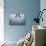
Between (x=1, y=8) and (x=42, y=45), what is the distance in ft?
9.31

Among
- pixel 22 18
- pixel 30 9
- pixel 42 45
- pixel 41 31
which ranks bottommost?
pixel 42 45

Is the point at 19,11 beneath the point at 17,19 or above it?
above

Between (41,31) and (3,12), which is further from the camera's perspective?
(3,12)

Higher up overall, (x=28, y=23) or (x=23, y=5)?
(x=23, y=5)

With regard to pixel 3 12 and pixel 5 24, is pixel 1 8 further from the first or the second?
pixel 5 24

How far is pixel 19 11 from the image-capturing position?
15.9 feet

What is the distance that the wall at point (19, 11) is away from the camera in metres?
4.80

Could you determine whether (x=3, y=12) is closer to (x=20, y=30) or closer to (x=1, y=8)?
(x=1, y=8)

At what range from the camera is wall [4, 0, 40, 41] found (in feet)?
15.7

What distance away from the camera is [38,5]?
190 inches

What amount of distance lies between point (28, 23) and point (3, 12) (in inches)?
40.2

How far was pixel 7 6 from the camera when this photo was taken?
479 cm

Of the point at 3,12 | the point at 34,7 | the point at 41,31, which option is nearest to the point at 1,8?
the point at 3,12

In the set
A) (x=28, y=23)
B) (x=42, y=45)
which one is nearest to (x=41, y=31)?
A: (x=42, y=45)
